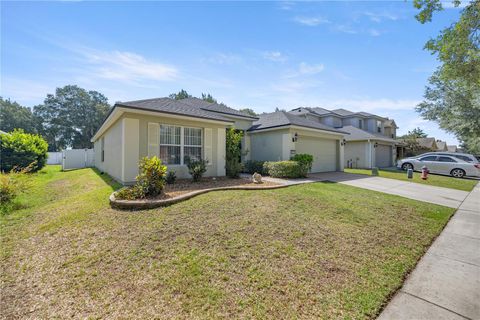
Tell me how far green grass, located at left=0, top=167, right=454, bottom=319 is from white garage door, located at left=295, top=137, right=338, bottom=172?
8.20m

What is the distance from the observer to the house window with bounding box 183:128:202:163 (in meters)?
9.75

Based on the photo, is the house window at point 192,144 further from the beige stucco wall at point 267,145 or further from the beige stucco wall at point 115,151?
the beige stucco wall at point 267,145

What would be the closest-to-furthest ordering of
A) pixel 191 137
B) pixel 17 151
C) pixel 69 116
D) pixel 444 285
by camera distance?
1. pixel 444 285
2. pixel 191 137
3. pixel 17 151
4. pixel 69 116

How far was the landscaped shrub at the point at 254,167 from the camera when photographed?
41.1 ft

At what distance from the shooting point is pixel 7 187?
21.2 feet

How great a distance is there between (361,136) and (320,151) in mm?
7661

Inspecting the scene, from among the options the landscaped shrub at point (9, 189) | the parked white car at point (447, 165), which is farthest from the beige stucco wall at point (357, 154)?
the landscaped shrub at point (9, 189)

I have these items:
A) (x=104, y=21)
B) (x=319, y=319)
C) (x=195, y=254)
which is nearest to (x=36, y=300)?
(x=195, y=254)

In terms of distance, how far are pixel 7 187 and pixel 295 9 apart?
1158cm

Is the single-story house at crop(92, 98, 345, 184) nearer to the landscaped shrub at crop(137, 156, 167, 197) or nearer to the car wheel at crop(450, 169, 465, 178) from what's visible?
the landscaped shrub at crop(137, 156, 167, 197)

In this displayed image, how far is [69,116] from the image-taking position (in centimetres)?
4303

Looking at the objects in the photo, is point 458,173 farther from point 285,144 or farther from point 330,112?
point 285,144

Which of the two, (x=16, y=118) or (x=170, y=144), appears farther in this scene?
(x=16, y=118)

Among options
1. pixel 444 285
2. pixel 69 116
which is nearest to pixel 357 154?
pixel 444 285
